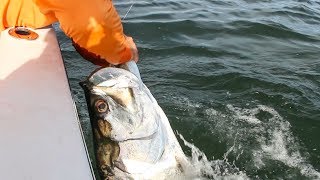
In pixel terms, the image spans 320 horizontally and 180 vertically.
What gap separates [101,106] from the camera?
8.82ft

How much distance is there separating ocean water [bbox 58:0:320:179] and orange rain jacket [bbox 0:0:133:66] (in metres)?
1.01

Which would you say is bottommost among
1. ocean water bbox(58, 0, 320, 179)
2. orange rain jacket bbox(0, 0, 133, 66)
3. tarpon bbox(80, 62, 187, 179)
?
ocean water bbox(58, 0, 320, 179)

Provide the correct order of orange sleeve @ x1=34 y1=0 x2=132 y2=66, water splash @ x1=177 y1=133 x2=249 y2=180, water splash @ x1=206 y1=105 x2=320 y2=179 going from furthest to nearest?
water splash @ x1=206 y1=105 x2=320 y2=179
water splash @ x1=177 y1=133 x2=249 y2=180
orange sleeve @ x1=34 y1=0 x2=132 y2=66

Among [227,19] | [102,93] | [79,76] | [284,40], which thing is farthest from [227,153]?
[227,19]

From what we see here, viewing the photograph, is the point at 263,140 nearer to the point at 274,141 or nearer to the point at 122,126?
the point at 274,141

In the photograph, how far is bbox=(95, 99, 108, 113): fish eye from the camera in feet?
8.81

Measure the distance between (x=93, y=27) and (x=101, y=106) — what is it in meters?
0.67

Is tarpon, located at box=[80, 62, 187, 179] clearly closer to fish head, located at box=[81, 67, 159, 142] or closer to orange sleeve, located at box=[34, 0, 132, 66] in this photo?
fish head, located at box=[81, 67, 159, 142]

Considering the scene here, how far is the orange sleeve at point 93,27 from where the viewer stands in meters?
3.01

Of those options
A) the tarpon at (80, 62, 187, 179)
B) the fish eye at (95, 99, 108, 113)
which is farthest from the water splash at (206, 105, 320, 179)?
the fish eye at (95, 99, 108, 113)

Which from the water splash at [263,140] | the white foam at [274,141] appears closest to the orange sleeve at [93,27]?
the water splash at [263,140]

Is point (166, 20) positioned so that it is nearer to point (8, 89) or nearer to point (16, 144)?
point (8, 89)

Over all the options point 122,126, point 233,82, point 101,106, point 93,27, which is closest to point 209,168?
point 122,126

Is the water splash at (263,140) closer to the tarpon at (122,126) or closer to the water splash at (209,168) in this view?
the water splash at (209,168)
